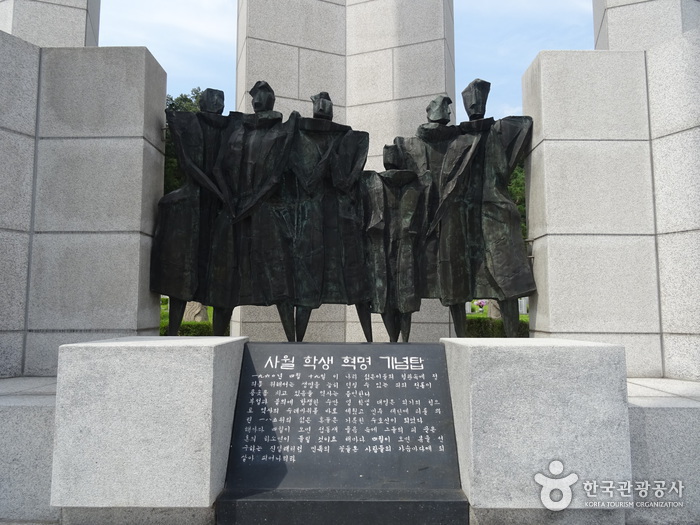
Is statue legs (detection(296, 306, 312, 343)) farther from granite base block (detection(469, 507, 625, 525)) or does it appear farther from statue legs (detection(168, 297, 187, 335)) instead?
granite base block (detection(469, 507, 625, 525))

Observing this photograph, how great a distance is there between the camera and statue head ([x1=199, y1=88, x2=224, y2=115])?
22.1 ft

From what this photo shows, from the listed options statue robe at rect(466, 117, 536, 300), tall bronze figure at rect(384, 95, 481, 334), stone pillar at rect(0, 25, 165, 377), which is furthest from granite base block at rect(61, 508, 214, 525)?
statue robe at rect(466, 117, 536, 300)

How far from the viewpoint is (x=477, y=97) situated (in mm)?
6793

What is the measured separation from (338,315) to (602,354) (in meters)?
6.34

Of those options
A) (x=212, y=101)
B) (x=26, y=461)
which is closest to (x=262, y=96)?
(x=212, y=101)

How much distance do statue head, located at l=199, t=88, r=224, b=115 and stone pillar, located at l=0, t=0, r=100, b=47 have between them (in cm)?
303

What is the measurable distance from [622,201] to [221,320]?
4881 mm

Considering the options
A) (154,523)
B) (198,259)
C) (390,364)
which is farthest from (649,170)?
(154,523)

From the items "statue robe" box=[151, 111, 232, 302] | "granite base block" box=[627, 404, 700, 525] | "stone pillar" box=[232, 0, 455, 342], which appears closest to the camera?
"granite base block" box=[627, 404, 700, 525]

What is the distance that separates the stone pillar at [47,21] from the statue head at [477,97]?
5.83m

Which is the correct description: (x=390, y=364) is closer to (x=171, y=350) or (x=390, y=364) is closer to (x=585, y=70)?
(x=171, y=350)

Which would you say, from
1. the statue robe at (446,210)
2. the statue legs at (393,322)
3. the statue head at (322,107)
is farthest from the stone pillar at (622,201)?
the statue head at (322,107)

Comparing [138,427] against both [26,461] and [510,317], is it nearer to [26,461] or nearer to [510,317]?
[26,461]

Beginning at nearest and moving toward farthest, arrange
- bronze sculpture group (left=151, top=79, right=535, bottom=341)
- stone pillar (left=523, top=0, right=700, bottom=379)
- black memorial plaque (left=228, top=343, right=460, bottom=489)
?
black memorial plaque (left=228, top=343, right=460, bottom=489), stone pillar (left=523, top=0, right=700, bottom=379), bronze sculpture group (left=151, top=79, right=535, bottom=341)
